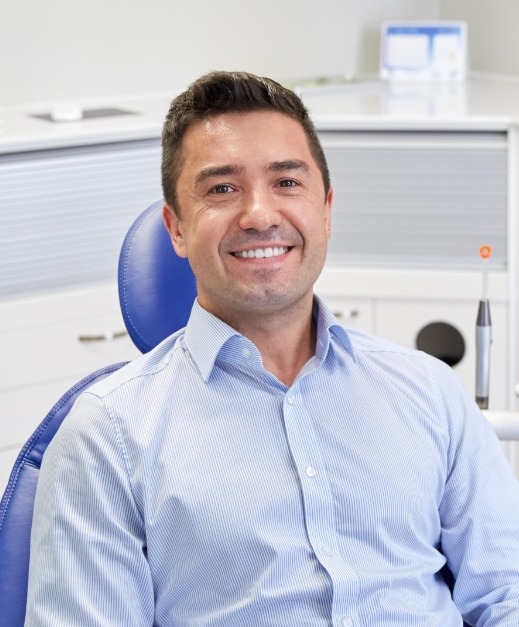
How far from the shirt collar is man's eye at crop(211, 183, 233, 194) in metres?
0.15

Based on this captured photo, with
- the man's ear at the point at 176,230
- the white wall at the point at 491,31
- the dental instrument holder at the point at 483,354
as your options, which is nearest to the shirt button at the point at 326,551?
the man's ear at the point at 176,230

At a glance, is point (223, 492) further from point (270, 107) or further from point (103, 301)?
point (103, 301)

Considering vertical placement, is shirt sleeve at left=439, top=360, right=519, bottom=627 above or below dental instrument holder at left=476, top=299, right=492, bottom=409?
below

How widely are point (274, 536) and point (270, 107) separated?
0.55 metres

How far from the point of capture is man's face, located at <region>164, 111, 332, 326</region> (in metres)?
1.45

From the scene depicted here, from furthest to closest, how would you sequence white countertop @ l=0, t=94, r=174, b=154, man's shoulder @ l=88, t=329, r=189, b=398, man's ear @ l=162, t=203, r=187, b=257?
white countertop @ l=0, t=94, r=174, b=154 < man's ear @ l=162, t=203, r=187, b=257 < man's shoulder @ l=88, t=329, r=189, b=398

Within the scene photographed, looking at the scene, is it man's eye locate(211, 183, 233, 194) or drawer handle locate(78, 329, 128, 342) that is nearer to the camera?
man's eye locate(211, 183, 233, 194)

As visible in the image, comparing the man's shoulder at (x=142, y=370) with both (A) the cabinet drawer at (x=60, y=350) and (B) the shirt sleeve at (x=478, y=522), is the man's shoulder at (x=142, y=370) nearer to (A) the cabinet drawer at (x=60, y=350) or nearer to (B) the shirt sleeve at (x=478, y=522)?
(B) the shirt sleeve at (x=478, y=522)

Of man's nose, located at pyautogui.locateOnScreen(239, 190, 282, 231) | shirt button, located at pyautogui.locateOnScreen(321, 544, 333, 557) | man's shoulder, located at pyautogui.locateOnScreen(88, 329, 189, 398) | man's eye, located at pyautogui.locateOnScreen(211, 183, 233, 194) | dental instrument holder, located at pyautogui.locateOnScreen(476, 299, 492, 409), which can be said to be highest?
man's eye, located at pyautogui.locateOnScreen(211, 183, 233, 194)

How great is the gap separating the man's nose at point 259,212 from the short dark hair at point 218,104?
12cm

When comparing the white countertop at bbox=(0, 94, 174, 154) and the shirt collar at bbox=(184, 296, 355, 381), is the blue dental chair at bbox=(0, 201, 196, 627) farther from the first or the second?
the white countertop at bbox=(0, 94, 174, 154)

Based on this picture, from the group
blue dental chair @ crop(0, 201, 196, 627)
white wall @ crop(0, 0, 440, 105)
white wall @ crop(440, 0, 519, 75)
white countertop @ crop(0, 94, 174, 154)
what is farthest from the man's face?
white wall @ crop(440, 0, 519, 75)

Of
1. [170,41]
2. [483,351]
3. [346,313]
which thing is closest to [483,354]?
[483,351]

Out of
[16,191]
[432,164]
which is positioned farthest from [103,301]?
[432,164]
